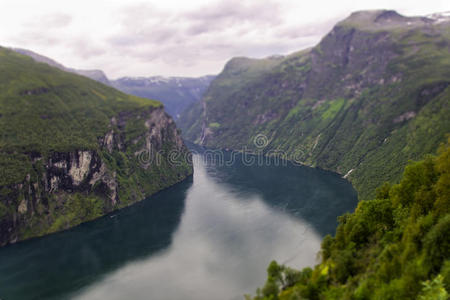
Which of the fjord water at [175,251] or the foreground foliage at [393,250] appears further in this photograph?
the fjord water at [175,251]

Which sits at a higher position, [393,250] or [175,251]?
[393,250]

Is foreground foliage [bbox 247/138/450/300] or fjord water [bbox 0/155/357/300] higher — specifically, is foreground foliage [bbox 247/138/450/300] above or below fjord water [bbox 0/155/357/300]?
above

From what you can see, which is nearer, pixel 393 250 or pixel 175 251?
pixel 393 250

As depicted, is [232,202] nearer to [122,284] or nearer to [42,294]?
[122,284]

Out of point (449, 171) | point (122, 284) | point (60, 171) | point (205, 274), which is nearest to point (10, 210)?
point (60, 171)

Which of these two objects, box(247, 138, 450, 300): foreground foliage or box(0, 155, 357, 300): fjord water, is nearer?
box(247, 138, 450, 300): foreground foliage
